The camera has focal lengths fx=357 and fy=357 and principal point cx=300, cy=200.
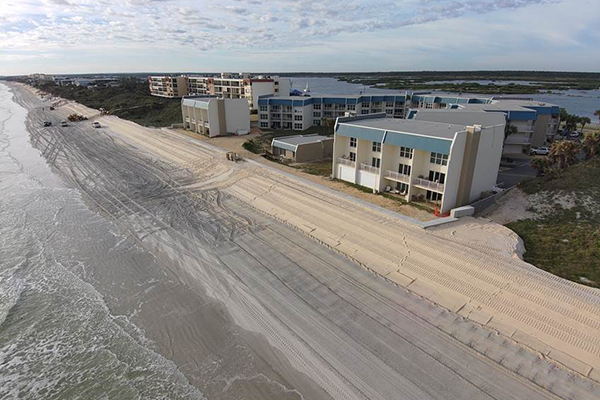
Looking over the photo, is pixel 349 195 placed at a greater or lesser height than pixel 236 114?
lesser

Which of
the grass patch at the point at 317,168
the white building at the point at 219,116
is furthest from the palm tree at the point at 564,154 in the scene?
the white building at the point at 219,116

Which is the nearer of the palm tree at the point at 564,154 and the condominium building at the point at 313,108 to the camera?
the palm tree at the point at 564,154

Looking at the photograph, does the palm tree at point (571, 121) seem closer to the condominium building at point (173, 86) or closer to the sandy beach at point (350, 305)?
the sandy beach at point (350, 305)

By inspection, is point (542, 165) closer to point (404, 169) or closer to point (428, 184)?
point (428, 184)

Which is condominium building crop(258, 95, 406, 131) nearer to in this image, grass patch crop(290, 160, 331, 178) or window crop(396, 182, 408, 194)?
grass patch crop(290, 160, 331, 178)

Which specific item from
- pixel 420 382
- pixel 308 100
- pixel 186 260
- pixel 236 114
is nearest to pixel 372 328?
pixel 420 382

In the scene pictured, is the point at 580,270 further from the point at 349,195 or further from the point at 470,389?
the point at 349,195
